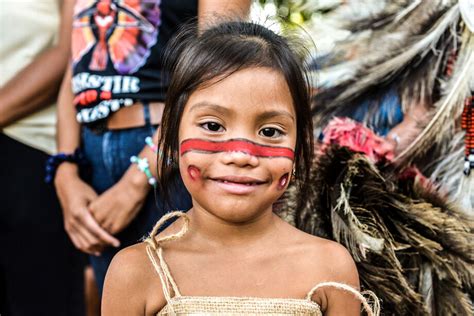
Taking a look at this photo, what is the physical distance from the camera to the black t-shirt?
81.4 inches

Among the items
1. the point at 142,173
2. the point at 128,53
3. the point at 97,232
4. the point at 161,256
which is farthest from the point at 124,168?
the point at 161,256

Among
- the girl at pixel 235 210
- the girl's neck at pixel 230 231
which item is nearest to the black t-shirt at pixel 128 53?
the girl at pixel 235 210

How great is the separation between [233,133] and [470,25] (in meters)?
0.82

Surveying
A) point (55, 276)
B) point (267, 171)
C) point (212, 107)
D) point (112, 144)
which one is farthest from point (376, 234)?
point (55, 276)

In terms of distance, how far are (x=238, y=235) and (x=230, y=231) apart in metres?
0.02

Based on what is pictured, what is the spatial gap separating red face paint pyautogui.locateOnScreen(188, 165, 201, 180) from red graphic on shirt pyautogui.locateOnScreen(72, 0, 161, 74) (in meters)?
0.54

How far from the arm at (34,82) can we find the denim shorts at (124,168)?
415 millimetres

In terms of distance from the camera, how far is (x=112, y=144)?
6.95 ft

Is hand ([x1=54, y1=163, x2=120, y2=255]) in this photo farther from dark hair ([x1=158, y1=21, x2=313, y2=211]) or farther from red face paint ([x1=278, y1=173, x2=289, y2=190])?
red face paint ([x1=278, y1=173, x2=289, y2=190])

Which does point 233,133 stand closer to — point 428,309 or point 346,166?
point 346,166

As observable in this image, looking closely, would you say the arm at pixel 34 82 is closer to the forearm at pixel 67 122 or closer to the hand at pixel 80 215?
the forearm at pixel 67 122

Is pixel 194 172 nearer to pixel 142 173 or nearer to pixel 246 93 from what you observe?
pixel 246 93

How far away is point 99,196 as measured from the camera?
7.13 feet

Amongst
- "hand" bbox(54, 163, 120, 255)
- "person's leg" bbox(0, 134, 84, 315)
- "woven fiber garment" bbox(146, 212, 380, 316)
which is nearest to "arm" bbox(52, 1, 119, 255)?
"hand" bbox(54, 163, 120, 255)
